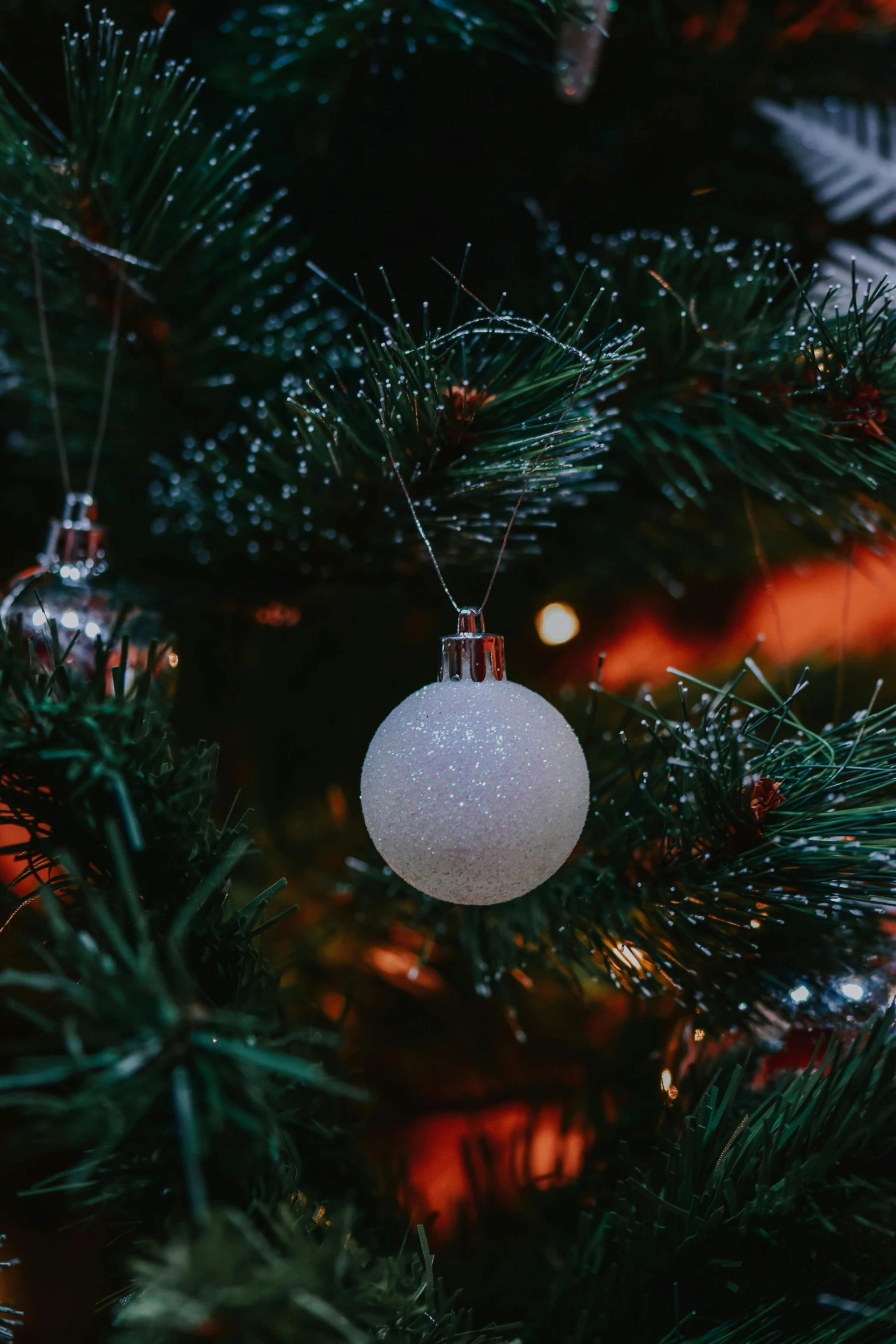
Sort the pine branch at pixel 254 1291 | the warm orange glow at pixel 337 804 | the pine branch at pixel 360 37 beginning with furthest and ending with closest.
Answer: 1. the warm orange glow at pixel 337 804
2. the pine branch at pixel 360 37
3. the pine branch at pixel 254 1291

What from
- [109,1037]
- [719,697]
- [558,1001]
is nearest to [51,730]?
[109,1037]

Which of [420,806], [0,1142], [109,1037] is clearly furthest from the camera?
[0,1142]

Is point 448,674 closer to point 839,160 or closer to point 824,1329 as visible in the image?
point 824,1329

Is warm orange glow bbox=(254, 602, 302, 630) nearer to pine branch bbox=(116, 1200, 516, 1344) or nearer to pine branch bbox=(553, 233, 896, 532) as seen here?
pine branch bbox=(553, 233, 896, 532)

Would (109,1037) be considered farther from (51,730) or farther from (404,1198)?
(404,1198)

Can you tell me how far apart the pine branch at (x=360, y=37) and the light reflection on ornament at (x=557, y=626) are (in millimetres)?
294

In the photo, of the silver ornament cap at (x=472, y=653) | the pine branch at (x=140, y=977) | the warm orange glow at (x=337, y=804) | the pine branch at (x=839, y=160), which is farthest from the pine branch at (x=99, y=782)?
the pine branch at (x=839, y=160)

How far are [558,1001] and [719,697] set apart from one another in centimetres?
26

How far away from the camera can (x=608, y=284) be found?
400 millimetres

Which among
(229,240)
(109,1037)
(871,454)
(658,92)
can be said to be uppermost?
(658,92)

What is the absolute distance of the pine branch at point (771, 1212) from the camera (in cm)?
29

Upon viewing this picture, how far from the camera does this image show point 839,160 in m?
0.55

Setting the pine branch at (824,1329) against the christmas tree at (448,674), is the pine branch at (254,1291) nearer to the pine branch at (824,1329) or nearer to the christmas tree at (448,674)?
the christmas tree at (448,674)

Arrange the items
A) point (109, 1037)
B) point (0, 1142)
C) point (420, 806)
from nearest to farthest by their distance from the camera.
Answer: point (109, 1037), point (420, 806), point (0, 1142)
